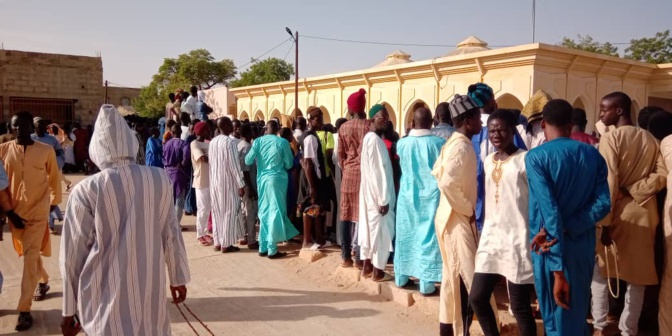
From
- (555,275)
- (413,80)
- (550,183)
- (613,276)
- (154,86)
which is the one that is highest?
(154,86)

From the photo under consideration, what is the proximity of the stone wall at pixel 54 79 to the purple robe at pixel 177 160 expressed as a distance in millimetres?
20032

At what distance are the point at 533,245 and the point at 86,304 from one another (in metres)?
2.56

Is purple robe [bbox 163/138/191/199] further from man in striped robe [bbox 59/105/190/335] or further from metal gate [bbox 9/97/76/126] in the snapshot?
metal gate [bbox 9/97/76/126]

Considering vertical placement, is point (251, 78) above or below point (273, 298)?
above

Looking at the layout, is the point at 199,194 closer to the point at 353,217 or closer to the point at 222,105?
the point at 353,217

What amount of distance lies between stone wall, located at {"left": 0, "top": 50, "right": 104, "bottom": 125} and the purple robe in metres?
20.0

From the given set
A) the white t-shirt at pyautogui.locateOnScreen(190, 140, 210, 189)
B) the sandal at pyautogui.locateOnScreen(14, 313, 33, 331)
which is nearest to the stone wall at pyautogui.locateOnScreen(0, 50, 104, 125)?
the white t-shirt at pyautogui.locateOnScreen(190, 140, 210, 189)

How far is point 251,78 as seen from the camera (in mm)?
50031

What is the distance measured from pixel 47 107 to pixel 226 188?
2231 cm

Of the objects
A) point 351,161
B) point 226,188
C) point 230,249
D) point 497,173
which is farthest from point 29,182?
point 497,173

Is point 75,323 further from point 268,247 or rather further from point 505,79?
point 505,79

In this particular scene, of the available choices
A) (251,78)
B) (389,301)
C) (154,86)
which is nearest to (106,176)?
(389,301)

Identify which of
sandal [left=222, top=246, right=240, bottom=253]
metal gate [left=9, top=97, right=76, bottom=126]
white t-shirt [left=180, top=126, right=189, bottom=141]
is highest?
metal gate [left=9, top=97, right=76, bottom=126]

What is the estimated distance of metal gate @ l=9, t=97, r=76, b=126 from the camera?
77.0 feet
